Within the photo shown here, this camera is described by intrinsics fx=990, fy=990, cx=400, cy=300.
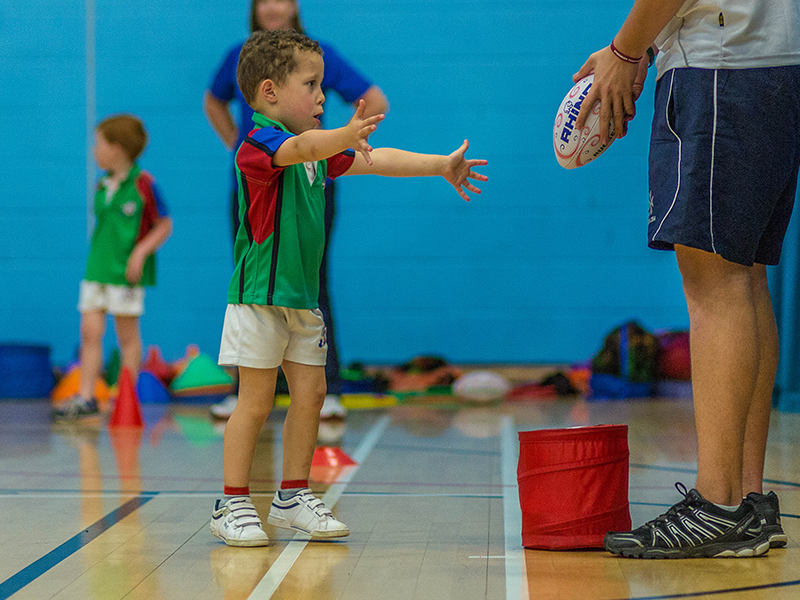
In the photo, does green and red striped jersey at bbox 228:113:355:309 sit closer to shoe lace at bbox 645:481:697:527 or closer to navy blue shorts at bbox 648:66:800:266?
navy blue shorts at bbox 648:66:800:266

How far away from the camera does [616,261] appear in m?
6.87

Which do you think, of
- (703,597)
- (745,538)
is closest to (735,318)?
(745,538)

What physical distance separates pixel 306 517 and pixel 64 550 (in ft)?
1.85

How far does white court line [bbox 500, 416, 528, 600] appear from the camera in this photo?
1.94m

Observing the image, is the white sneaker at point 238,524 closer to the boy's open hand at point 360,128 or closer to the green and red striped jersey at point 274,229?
the green and red striped jersey at point 274,229

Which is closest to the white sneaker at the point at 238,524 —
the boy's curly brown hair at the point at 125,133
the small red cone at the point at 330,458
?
the small red cone at the point at 330,458

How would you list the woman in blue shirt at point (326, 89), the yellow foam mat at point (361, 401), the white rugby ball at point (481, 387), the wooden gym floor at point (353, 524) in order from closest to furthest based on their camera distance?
the wooden gym floor at point (353, 524) → the woman in blue shirt at point (326, 89) → the yellow foam mat at point (361, 401) → the white rugby ball at point (481, 387)

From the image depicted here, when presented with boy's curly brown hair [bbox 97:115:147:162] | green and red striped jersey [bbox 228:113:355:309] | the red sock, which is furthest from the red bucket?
boy's curly brown hair [bbox 97:115:147:162]

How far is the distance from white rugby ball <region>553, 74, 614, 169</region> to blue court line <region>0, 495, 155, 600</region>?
1497 mm

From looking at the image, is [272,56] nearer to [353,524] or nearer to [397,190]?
[353,524]

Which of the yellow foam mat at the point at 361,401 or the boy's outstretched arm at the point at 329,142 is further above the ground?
the boy's outstretched arm at the point at 329,142

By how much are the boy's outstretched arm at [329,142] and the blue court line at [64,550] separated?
40.2 inches

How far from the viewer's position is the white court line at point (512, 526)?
1942mm

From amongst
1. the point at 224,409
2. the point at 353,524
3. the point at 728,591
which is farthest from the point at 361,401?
the point at 728,591
